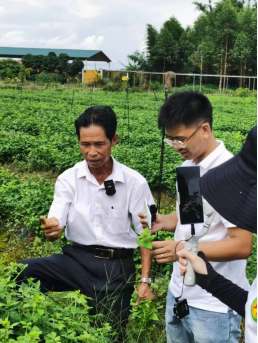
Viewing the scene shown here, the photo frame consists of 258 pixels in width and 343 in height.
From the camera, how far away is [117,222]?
2.80 m

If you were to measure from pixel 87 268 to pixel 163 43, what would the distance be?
40278 mm

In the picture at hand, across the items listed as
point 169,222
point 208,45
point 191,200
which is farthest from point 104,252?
point 208,45

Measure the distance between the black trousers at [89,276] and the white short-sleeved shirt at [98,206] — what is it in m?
0.11

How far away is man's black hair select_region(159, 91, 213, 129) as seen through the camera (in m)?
2.13

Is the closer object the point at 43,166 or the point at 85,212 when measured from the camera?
the point at 85,212

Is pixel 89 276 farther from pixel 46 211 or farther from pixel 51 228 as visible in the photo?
pixel 46 211

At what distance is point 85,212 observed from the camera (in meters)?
2.77

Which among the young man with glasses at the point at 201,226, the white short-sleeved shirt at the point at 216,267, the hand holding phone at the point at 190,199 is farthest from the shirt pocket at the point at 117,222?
the hand holding phone at the point at 190,199

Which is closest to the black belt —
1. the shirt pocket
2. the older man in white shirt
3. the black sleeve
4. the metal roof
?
the older man in white shirt

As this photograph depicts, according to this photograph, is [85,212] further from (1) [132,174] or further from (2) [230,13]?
(2) [230,13]

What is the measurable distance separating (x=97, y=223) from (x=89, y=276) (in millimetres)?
329

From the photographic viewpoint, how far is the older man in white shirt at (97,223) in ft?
9.04

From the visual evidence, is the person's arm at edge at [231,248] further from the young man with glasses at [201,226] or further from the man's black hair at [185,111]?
the man's black hair at [185,111]

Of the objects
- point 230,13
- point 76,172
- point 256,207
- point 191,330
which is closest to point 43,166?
point 76,172
